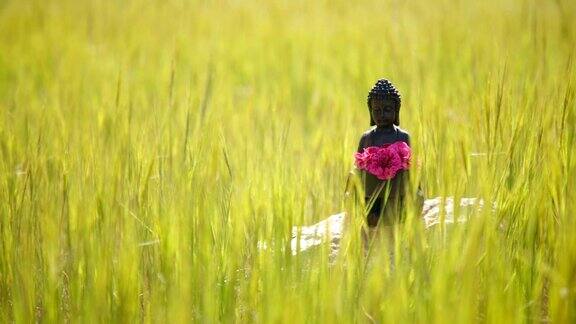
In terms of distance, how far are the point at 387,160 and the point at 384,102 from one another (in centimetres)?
15

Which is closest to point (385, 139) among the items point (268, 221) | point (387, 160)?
point (387, 160)

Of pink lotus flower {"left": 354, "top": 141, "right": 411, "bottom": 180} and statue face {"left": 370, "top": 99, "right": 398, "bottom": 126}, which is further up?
statue face {"left": 370, "top": 99, "right": 398, "bottom": 126}

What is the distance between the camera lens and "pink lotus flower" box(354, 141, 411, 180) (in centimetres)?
171

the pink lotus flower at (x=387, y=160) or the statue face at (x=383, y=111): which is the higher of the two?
the statue face at (x=383, y=111)

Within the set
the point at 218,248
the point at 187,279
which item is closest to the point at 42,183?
the point at 218,248

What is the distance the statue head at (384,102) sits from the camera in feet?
5.73

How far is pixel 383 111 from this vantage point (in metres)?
1.76

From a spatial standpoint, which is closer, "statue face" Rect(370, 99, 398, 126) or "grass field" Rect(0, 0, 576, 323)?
"grass field" Rect(0, 0, 576, 323)

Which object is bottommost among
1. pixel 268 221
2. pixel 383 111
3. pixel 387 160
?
pixel 268 221

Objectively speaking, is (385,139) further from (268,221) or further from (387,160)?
(268,221)

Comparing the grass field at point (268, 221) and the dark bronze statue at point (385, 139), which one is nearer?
the grass field at point (268, 221)

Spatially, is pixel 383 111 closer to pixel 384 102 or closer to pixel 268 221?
pixel 384 102

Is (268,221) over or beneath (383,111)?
beneath

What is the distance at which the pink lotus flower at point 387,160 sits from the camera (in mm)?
1714
